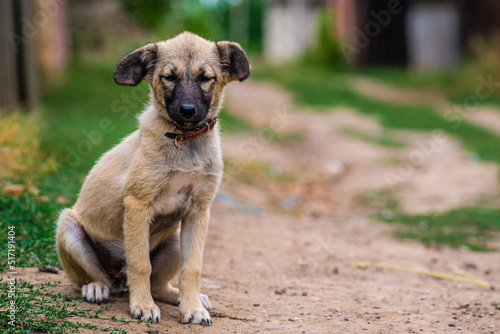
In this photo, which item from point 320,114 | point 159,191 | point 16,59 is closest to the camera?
point 159,191

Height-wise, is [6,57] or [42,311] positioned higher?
[6,57]

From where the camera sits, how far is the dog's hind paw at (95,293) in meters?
3.86

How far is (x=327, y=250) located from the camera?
6.20 m

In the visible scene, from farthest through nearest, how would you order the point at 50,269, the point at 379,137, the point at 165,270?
the point at 379,137 < the point at 50,269 < the point at 165,270

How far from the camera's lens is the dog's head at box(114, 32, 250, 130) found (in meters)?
3.80

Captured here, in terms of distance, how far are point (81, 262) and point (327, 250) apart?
2.99 m

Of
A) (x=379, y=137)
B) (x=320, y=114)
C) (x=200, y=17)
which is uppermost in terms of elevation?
(x=200, y=17)

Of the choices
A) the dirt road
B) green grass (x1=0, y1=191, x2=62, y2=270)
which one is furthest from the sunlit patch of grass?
green grass (x1=0, y1=191, x2=62, y2=270)

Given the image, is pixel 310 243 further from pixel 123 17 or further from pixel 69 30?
pixel 123 17

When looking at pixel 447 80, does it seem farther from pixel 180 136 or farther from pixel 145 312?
pixel 145 312

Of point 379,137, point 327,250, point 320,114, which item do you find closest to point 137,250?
point 327,250

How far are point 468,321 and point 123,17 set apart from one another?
2195cm

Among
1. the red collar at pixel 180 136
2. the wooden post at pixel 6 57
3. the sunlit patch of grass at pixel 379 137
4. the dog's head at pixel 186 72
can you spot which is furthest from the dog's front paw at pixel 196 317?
the sunlit patch of grass at pixel 379 137

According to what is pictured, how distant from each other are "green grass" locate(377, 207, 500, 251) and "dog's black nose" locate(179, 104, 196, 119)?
4.00 m
